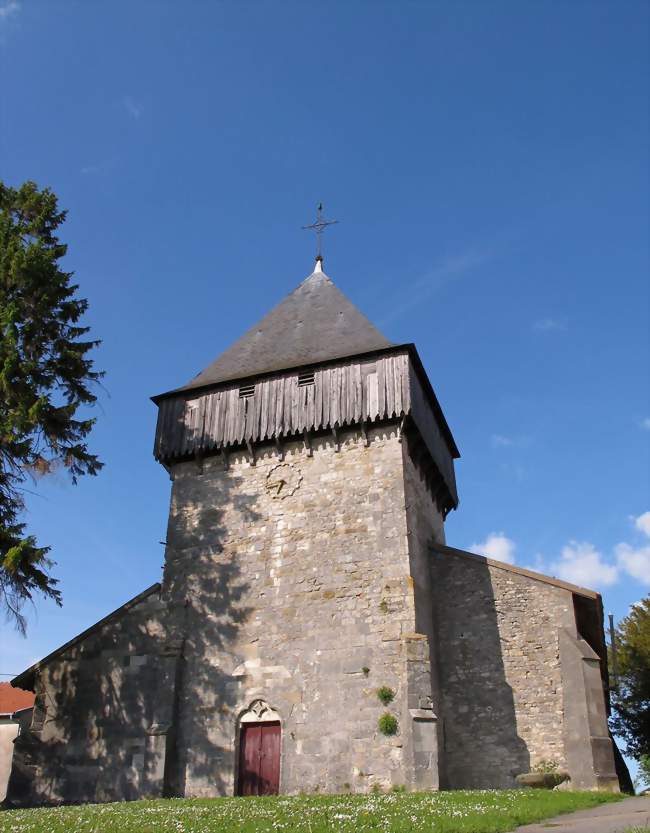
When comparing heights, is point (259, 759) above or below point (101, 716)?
below

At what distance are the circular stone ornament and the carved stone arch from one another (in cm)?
454

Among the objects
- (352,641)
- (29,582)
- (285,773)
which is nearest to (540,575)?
(352,641)

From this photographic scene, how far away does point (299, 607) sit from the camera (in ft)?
50.9

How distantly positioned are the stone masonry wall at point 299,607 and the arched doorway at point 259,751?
7.3 inches

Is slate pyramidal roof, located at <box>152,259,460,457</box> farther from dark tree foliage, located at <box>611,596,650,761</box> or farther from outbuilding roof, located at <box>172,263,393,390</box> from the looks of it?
dark tree foliage, located at <box>611,596,650,761</box>

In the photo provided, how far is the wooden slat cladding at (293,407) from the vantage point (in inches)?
663

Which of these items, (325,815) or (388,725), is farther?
(388,725)

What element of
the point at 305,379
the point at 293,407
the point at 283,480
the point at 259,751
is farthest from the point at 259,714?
the point at 305,379

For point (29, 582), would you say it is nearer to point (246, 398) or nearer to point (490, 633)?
point (246, 398)

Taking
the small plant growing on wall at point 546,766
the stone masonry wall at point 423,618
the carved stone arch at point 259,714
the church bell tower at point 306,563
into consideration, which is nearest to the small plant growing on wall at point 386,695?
the church bell tower at point 306,563

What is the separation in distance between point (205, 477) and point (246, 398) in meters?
2.24

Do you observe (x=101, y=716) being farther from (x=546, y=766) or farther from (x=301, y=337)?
(x=301, y=337)

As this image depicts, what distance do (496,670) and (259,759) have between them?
17.7 ft

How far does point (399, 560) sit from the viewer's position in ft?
49.7
